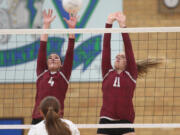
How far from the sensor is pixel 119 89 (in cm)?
554

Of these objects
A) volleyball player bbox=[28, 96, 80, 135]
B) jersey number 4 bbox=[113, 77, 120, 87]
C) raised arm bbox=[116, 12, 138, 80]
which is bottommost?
volleyball player bbox=[28, 96, 80, 135]

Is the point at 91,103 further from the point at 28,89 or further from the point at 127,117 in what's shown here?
the point at 127,117

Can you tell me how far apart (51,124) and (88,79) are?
504 centimetres

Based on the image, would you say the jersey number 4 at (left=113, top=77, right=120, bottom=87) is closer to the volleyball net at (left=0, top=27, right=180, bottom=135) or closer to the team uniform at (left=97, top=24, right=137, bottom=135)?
the team uniform at (left=97, top=24, right=137, bottom=135)

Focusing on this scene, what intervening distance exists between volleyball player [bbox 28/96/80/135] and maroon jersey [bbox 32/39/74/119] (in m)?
1.68

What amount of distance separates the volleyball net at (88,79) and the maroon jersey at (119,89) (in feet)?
10.1

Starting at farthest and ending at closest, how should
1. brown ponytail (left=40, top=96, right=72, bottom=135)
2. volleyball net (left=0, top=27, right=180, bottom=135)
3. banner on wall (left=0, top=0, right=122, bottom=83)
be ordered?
banner on wall (left=0, top=0, right=122, bottom=83)
volleyball net (left=0, top=27, right=180, bottom=135)
brown ponytail (left=40, top=96, right=72, bottom=135)

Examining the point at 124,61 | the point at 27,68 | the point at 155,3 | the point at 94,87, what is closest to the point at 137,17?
the point at 155,3

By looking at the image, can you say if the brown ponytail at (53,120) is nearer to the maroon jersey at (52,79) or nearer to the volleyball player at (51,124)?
the volleyball player at (51,124)

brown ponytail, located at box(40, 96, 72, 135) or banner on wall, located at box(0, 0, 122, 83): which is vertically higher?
banner on wall, located at box(0, 0, 122, 83)

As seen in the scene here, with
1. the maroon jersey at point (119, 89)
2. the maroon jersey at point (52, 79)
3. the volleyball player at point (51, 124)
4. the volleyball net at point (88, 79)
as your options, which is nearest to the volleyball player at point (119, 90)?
the maroon jersey at point (119, 89)

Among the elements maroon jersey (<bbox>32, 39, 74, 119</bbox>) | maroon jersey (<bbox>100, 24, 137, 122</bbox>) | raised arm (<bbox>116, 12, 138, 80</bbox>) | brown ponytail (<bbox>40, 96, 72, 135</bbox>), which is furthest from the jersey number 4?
brown ponytail (<bbox>40, 96, 72, 135</bbox>)

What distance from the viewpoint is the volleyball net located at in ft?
29.1

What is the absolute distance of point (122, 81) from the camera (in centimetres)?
557
